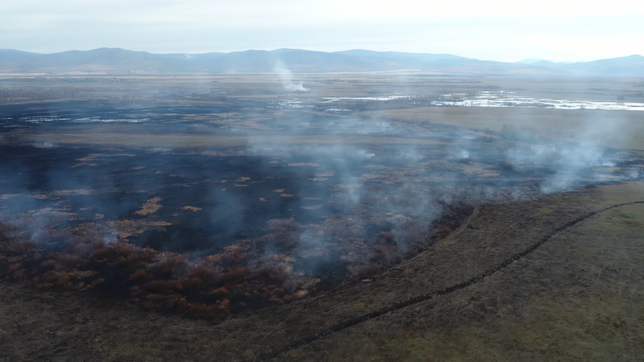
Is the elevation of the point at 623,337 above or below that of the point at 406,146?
below

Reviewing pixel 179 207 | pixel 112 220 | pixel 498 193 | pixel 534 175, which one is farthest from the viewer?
pixel 534 175

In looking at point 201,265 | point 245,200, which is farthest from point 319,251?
point 245,200

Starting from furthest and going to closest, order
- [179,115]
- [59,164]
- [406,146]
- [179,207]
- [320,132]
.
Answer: [179,115] < [320,132] < [406,146] < [59,164] < [179,207]

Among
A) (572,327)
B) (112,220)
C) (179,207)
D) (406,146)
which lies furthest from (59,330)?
(406,146)

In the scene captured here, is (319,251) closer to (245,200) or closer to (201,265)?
(201,265)

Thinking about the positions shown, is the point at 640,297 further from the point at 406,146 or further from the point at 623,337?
the point at 406,146

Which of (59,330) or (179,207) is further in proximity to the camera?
(179,207)

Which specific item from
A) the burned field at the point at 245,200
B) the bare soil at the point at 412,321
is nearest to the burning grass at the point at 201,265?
the burned field at the point at 245,200
